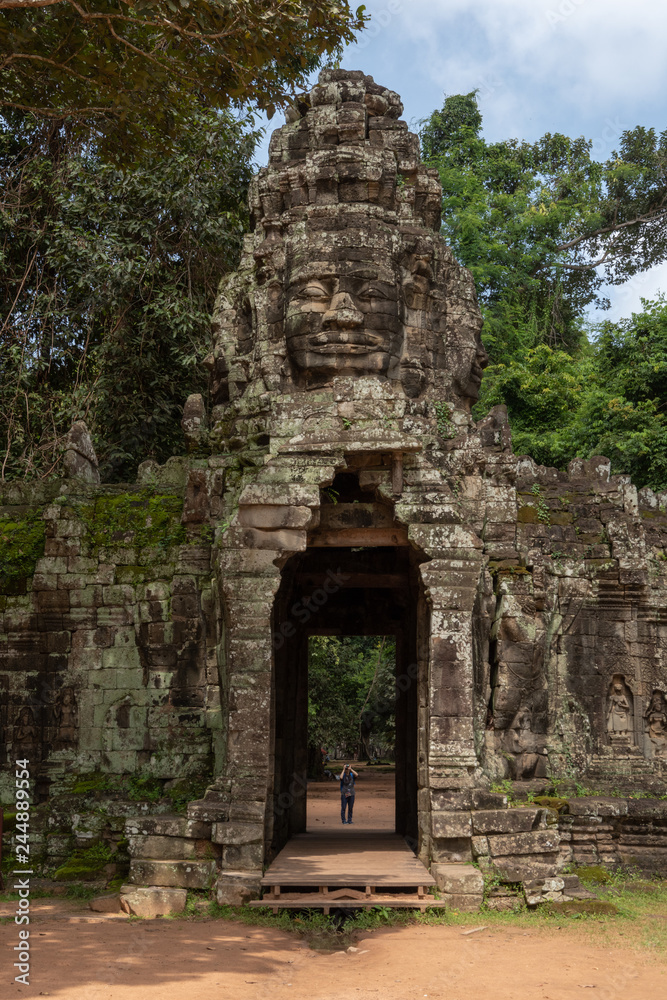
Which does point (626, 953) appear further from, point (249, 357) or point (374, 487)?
point (249, 357)

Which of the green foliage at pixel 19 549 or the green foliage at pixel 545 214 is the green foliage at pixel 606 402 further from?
the green foliage at pixel 19 549

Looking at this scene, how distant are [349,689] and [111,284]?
14.7m

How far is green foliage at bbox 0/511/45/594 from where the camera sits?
516 inches

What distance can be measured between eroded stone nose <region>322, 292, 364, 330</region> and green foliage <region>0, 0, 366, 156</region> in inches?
80.4

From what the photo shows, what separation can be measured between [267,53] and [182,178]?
9997mm

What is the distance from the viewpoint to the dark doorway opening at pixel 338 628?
13.5 m

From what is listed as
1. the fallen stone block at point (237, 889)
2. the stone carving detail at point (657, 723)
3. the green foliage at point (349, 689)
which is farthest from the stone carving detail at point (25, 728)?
the green foliage at point (349, 689)

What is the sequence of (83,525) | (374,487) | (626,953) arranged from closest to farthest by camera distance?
(626,953)
(374,487)
(83,525)

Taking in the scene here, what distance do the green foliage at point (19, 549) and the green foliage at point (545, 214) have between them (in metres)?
15.3

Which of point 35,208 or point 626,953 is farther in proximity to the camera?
point 35,208

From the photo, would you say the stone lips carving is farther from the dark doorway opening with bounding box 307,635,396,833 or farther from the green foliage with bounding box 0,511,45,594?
the dark doorway opening with bounding box 307,635,396,833

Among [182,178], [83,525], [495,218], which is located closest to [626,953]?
[83,525]

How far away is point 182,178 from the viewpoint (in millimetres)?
19562

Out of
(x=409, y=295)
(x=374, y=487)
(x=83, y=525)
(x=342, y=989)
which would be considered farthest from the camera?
(x=83, y=525)
